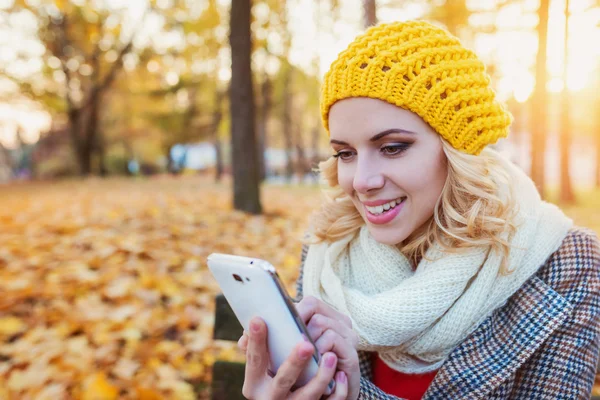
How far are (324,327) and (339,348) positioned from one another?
67mm

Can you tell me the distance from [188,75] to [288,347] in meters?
19.0

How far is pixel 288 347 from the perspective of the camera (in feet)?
3.87

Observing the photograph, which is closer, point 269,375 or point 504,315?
point 269,375

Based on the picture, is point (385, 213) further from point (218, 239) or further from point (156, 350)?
point (218, 239)

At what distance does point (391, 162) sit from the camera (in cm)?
138

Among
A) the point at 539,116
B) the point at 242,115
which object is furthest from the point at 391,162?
the point at 539,116

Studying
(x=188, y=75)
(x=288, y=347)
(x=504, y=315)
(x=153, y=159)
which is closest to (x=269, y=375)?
(x=288, y=347)

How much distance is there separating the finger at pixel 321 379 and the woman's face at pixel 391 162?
1.51 ft

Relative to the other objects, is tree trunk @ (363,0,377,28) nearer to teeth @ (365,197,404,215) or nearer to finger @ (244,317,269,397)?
teeth @ (365,197,404,215)

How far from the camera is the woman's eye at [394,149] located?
1.39 m

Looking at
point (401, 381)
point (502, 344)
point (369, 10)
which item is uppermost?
point (369, 10)

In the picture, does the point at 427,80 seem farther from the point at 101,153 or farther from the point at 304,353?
the point at 101,153

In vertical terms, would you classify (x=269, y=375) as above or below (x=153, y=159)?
above

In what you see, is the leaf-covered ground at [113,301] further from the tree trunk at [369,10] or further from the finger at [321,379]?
the tree trunk at [369,10]
